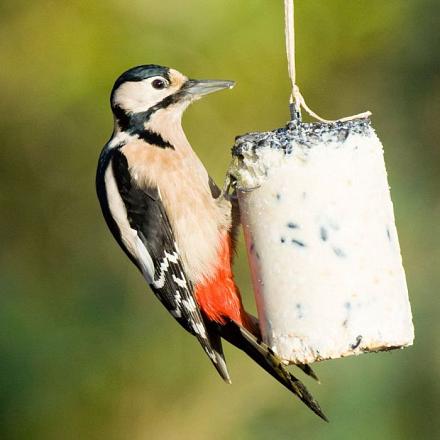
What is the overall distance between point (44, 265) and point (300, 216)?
3.02 m

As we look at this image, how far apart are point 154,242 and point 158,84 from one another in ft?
1.51

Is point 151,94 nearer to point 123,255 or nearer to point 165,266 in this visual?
point 165,266

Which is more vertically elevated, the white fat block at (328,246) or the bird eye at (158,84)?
the bird eye at (158,84)

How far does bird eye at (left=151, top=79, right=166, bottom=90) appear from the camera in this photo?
315cm

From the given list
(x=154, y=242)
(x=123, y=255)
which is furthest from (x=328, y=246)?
(x=123, y=255)

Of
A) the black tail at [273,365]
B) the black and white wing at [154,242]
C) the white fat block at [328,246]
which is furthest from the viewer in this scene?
the black and white wing at [154,242]

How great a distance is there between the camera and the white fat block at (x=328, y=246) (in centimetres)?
252

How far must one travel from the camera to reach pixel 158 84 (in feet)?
10.3

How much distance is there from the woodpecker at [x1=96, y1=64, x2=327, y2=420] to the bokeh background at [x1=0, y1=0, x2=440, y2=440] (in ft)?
5.87

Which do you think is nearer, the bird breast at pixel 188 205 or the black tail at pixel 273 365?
the black tail at pixel 273 365

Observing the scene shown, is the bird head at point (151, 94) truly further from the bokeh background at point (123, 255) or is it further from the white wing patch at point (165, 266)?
the bokeh background at point (123, 255)

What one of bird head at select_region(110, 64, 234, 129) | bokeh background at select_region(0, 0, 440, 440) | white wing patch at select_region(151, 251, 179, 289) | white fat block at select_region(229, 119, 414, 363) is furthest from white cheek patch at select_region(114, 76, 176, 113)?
bokeh background at select_region(0, 0, 440, 440)

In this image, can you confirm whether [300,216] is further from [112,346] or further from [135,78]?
[112,346]

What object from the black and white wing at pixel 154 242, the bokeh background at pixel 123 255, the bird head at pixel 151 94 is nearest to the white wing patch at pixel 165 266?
the black and white wing at pixel 154 242
